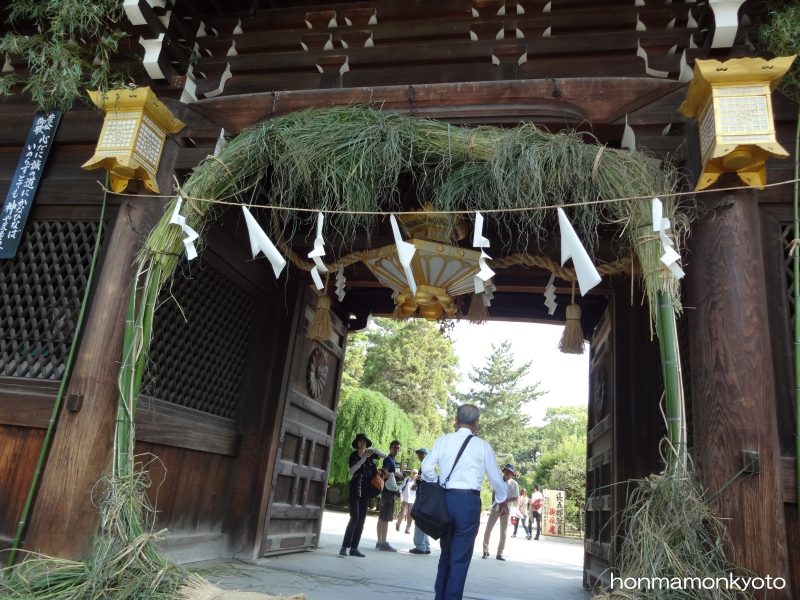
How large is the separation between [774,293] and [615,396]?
5.51ft

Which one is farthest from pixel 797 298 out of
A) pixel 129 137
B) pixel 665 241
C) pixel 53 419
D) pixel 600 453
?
pixel 53 419

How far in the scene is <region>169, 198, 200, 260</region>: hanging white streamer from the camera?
305 cm

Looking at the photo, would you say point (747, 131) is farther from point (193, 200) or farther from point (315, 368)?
point (315, 368)

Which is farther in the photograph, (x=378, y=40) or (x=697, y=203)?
(x=378, y=40)

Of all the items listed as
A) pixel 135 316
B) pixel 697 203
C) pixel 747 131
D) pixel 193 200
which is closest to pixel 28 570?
pixel 135 316

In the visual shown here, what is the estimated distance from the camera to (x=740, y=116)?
2715mm

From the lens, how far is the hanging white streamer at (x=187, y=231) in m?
3.05

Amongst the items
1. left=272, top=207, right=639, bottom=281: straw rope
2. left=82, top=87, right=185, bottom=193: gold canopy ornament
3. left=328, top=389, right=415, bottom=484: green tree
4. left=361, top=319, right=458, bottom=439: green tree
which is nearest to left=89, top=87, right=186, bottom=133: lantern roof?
left=82, top=87, right=185, bottom=193: gold canopy ornament

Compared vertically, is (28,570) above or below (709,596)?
below

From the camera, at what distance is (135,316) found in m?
3.21

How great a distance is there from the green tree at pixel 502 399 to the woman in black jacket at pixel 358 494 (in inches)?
1054

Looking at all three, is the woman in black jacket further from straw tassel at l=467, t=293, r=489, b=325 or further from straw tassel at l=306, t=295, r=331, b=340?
straw tassel at l=467, t=293, r=489, b=325

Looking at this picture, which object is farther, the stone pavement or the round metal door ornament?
the round metal door ornament

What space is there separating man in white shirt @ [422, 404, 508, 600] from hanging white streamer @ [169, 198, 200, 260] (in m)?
1.67
